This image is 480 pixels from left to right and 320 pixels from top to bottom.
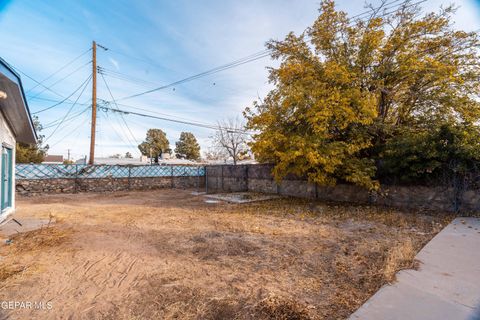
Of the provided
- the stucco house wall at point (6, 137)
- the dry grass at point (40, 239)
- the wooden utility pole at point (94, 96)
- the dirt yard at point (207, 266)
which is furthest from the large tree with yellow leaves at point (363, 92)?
the wooden utility pole at point (94, 96)

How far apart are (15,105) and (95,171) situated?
10.1 metres

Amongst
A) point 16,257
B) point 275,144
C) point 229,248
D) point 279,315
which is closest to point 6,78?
point 16,257

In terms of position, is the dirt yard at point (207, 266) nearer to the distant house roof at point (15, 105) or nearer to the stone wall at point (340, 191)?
the stone wall at point (340, 191)

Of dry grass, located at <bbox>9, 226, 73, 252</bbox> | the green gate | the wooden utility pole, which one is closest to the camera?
dry grass, located at <bbox>9, 226, 73, 252</bbox>

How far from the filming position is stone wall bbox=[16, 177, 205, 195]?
40.9 ft

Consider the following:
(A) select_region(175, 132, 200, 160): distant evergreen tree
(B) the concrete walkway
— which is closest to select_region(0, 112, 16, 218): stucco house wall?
(B) the concrete walkway

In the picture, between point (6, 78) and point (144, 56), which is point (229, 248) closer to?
point (6, 78)

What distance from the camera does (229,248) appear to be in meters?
4.38

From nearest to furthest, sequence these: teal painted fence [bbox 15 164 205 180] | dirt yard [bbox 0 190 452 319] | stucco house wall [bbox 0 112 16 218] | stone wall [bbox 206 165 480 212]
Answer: dirt yard [bbox 0 190 452 319]
stucco house wall [bbox 0 112 16 218]
stone wall [bbox 206 165 480 212]
teal painted fence [bbox 15 164 205 180]

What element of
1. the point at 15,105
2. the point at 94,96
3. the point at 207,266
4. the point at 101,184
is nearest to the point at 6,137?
the point at 15,105

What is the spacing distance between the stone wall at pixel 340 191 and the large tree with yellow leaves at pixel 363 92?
117 cm

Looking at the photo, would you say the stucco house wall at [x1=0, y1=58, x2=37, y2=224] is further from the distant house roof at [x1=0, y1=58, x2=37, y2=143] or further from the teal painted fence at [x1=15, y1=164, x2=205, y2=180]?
the teal painted fence at [x1=15, y1=164, x2=205, y2=180]

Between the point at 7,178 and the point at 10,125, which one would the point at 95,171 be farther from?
the point at 10,125

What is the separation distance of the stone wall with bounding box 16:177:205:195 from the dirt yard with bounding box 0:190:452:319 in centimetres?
789
